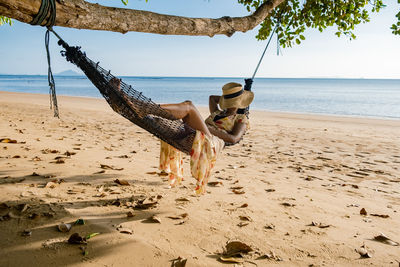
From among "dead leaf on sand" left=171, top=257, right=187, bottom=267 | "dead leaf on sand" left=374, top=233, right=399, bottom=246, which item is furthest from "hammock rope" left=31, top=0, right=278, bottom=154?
"dead leaf on sand" left=374, top=233, right=399, bottom=246

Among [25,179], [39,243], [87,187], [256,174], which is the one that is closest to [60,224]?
[39,243]

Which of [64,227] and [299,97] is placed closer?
[64,227]

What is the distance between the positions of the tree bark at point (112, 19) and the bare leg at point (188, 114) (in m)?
0.55

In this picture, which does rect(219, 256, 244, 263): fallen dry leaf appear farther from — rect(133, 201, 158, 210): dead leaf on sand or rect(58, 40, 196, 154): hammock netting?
rect(58, 40, 196, 154): hammock netting

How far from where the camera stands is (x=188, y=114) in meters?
2.52

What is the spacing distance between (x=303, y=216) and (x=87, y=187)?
170 cm

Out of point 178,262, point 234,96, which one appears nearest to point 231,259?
point 178,262

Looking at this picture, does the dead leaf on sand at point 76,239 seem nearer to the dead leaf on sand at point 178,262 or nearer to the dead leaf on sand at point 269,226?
the dead leaf on sand at point 178,262

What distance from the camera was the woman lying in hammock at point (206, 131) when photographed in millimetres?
2418

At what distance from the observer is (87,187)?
258cm

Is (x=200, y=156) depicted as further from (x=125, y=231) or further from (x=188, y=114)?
(x=125, y=231)

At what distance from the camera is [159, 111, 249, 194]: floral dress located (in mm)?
2414

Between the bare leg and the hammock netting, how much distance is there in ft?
0.24

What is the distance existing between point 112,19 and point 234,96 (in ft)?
5.03
